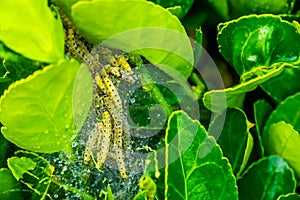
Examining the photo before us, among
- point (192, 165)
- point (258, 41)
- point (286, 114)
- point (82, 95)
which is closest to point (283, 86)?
point (286, 114)

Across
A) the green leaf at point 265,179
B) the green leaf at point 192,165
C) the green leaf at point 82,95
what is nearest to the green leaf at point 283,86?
the green leaf at point 265,179

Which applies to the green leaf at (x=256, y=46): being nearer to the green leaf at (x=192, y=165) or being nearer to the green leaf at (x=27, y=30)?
the green leaf at (x=192, y=165)

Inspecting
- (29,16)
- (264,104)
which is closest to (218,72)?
(264,104)

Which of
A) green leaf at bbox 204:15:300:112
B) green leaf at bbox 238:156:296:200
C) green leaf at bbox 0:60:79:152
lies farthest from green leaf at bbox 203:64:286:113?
green leaf at bbox 0:60:79:152

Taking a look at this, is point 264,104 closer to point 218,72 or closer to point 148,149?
point 218,72

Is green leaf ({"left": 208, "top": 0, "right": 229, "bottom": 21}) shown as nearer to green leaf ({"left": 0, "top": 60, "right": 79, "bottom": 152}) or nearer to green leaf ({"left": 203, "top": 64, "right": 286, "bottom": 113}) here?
green leaf ({"left": 203, "top": 64, "right": 286, "bottom": 113})

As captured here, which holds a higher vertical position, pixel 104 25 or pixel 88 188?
pixel 104 25

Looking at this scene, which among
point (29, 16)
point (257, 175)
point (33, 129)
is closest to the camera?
point (29, 16)
